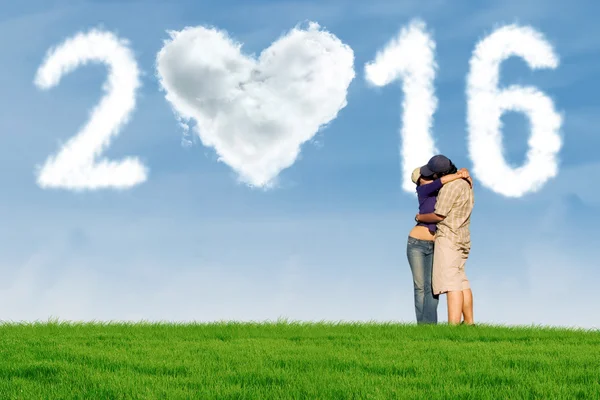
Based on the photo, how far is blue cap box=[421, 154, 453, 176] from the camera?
12.8 m

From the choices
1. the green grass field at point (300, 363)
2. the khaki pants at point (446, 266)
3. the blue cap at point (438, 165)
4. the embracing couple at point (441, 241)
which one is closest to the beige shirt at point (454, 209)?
the embracing couple at point (441, 241)

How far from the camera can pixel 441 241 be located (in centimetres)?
1268

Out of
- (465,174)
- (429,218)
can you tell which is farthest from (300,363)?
(465,174)

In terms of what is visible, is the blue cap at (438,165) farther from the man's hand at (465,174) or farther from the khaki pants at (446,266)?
the khaki pants at (446,266)

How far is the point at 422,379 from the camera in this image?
27.0 feet

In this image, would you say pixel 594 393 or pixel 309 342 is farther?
pixel 309 342

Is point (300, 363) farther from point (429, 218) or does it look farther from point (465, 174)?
point (465, 174)

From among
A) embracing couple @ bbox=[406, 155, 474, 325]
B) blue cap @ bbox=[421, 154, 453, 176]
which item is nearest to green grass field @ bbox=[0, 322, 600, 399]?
embracing couple @ bbox=[406, 155, 474, 325]

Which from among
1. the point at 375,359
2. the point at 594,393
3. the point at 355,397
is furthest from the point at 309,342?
the point at 594,393

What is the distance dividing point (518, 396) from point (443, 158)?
6.03 m

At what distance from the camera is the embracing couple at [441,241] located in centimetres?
1263

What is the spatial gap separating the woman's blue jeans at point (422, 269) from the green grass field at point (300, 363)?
0.60m

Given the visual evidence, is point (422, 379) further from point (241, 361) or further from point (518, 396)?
point (241, 361)

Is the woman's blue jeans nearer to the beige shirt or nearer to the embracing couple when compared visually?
the embracing couple
